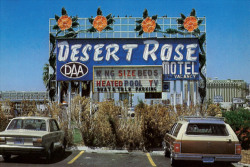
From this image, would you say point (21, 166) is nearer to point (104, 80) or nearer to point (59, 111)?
point (59, 111)

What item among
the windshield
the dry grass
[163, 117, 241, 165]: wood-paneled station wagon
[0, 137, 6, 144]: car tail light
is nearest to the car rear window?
[163, 117, 241, 165]: wood-paneled station wagon

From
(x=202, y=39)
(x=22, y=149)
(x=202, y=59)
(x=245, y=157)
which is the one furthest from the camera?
(x=202, y=39)

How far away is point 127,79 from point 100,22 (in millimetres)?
4917

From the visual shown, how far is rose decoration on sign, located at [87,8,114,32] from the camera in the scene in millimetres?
25703

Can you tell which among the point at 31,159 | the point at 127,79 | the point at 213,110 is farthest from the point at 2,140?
the point at 127,79

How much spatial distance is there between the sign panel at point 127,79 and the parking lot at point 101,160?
9774 millimetres

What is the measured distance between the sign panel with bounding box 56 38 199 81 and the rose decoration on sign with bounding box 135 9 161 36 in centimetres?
78

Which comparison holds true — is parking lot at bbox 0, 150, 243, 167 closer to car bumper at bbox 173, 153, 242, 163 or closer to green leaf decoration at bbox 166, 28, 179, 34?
car bumper at bbox 173, 153, 242, 163

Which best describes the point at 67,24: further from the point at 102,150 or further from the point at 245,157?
the point at 245,157

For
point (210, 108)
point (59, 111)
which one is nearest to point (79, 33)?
point (59, 111)

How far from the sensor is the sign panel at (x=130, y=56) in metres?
24.9

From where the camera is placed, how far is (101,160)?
13133 millimetres

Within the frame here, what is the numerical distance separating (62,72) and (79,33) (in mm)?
3344

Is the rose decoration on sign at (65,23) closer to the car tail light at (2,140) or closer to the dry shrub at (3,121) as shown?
the dry shrub at (3,121)
